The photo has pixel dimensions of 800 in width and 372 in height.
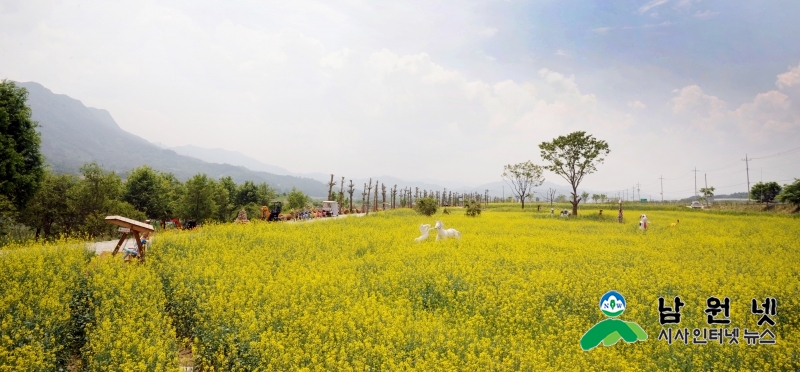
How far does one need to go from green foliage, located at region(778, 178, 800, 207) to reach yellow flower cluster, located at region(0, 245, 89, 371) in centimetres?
5836

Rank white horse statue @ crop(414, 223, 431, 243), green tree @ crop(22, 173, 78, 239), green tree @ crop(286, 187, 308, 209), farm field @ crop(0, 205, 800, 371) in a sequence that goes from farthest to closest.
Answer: green tree @ crop(286, 187, 308, 209)
green tree @ crop(22, 173, 78, 239)
white horse statue @ crop(414, 223, 431, 243)
farm field @ crop(0, 205, 800, 371)

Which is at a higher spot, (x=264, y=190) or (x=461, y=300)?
(x=264, y=190)

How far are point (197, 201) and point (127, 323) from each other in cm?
3473

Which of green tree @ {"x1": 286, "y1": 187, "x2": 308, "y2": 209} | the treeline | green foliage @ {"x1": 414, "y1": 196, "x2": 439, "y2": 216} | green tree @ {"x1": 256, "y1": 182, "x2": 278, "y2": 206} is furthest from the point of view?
green tree @ {"x1": 286, "y1": 187, "x2": 308, "y2": 209}

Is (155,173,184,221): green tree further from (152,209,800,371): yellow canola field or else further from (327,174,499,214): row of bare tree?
(152,209,800,371): yellow canola field

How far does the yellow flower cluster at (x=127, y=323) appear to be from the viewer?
5766 mm

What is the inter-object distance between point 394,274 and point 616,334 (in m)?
5.56

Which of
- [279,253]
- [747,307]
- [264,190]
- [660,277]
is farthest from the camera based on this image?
[264,190]

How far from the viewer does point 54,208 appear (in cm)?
2777

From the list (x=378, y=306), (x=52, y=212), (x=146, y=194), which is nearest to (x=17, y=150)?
(x=52, y=212)

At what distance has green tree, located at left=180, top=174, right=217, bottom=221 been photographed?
3766 cm

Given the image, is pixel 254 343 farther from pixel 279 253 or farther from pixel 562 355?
pixel 279 253

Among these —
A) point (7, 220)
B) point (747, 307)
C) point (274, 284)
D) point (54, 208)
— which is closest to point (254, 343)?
point (274, 284)

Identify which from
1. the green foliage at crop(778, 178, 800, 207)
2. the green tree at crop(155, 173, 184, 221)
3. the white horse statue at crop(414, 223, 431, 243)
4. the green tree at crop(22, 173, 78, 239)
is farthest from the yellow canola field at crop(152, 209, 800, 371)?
the green foliage at crop(778, 178, 800, 207)
